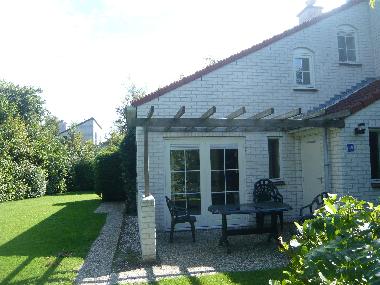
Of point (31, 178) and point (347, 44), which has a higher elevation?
point (347, 44)

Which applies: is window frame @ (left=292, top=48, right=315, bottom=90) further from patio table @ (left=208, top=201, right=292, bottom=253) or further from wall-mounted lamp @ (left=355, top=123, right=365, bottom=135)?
patio table @ (left=208, top=201, right=292, bottom=253)

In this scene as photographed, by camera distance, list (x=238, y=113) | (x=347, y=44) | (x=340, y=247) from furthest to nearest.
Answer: (x=347, y=44)
(x=238, y=113)
(x=340, y=247)

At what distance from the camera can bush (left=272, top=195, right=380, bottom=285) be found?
198cm

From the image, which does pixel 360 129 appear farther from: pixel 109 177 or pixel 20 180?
pixel 20 180

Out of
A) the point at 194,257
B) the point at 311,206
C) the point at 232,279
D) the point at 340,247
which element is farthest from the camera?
the point at 311,206

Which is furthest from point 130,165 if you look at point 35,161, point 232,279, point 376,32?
point 35,161

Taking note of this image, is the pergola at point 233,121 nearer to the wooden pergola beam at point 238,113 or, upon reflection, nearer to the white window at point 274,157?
the wooden pergola beam at point 238,113

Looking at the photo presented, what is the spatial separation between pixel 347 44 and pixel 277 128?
13.7 ft

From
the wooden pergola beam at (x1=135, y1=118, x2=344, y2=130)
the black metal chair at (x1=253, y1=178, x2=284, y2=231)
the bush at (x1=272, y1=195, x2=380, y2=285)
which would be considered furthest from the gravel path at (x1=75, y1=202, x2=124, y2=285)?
the bush at (x1=272, y1=195, x2=380, y2=285)

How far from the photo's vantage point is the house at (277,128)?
9336 millimetres

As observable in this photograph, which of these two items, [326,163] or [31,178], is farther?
[31,178]

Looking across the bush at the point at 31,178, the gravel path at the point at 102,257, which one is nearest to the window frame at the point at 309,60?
the gravel path at the point at 102,257

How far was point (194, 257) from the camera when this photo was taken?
24.3ft

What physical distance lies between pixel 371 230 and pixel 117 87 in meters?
35.9
